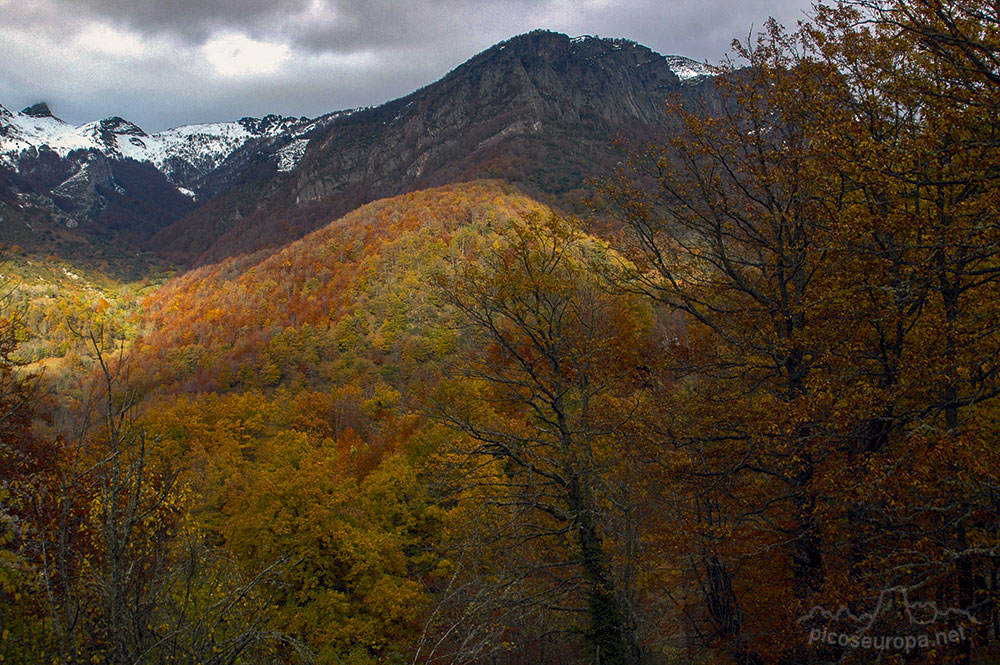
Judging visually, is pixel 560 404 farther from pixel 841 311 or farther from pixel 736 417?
pixel 841 311

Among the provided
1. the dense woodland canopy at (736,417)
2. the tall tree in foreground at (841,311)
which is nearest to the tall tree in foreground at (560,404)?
the dense woodland canopy at (736,417)

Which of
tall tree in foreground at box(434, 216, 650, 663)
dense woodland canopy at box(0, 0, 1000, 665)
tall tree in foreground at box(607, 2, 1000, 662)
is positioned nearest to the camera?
dense woodland canopy at box(0, 0, 1000, 665)

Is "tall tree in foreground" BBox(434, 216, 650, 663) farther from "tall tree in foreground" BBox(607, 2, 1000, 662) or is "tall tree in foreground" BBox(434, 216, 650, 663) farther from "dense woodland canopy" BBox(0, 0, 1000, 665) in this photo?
"tall tree in foreground" BBox(607, 2, 1000, 662)

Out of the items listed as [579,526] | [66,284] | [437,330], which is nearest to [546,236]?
[579,526]

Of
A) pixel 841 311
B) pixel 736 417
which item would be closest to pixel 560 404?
pixel 736 417

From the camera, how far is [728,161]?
7.96m

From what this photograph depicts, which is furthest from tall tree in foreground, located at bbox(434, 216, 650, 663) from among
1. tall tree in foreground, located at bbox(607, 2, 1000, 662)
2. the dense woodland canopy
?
tall tree in foreground, located at bbox(607, 2, 1000, 662)

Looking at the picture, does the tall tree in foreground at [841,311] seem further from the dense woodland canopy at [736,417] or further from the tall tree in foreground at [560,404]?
the tall tree in foreground at [560,404]

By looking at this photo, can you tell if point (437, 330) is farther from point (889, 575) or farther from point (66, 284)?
point (66, 284)

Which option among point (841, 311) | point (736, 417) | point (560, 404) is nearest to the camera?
point (841, 311)

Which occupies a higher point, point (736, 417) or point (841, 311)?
point (841, 311)

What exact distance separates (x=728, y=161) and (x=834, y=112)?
155 centimetres

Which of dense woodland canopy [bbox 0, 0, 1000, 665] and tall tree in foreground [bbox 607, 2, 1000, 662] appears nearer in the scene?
dense woodland canopy [bbox 0, 0, 1000, 665]

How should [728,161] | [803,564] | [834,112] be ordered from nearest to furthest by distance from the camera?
1. [834,112]
2. [803,564]
3. [728,161]
